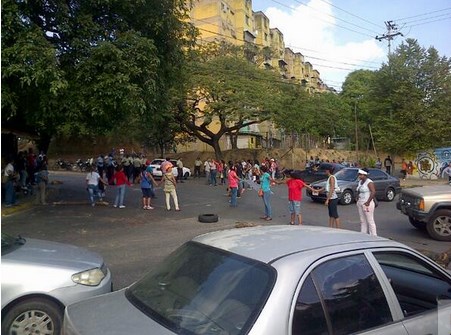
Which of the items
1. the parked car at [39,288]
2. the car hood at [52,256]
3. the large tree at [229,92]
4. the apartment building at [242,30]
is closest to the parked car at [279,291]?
the parked car at [39,288]

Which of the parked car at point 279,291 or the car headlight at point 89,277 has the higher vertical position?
the parked car at point 279,291

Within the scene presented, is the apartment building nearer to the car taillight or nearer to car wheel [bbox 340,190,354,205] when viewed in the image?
car wheel [bbox 340,190,354,205]

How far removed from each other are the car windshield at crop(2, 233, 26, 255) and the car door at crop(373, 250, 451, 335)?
372 cm

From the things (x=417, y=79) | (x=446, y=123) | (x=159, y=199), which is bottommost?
(x=159, y=199)

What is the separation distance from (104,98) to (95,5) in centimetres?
301

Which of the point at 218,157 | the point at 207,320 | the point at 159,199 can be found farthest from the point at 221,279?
the point at 218,157

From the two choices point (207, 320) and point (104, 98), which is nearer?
point (207, 320)

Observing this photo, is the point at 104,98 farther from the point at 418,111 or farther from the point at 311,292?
the point at 418,111

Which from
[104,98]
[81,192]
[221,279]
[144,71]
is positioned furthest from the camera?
[81,192]

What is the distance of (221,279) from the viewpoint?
254cm

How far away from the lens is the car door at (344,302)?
7.74 feet

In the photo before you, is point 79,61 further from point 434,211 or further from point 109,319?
point 434,211

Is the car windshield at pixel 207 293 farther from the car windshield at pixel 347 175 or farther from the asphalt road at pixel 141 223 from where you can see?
the car windshield at pixel 347 175

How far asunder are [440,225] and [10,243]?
9.26 m
